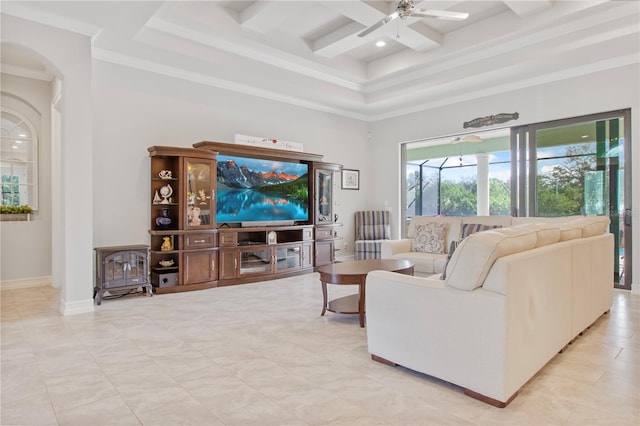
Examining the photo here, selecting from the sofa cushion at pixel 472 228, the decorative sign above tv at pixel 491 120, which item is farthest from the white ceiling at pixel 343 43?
the sofa cushion at pixel 472 228

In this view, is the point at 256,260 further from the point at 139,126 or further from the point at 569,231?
the point at 569,231

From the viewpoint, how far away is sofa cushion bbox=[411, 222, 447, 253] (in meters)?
5.31

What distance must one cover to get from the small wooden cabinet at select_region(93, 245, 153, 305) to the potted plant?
184 cm

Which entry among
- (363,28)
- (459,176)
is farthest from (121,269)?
(459,176)

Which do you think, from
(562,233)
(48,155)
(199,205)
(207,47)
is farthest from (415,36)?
(48,155)

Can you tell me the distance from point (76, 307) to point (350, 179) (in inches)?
201

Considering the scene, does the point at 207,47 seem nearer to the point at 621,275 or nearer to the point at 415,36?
the point at 415,36

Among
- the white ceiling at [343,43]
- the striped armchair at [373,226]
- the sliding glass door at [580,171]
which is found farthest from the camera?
the striped armchair at [373,226]

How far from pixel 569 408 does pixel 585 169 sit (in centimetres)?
435

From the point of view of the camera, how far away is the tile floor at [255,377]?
198 centimetres

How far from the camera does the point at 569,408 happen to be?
2031 mm

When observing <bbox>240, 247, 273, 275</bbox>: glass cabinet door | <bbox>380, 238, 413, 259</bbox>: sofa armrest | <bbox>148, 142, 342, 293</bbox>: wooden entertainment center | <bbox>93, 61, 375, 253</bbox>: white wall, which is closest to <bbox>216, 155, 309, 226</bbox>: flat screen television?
<bbox>148, 142, 342, 293</bbox>: wooden entertainment center

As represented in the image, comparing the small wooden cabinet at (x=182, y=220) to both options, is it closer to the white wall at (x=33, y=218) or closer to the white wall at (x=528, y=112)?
the white wall at (x=33, y=218)

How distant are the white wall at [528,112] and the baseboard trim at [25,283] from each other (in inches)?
227
